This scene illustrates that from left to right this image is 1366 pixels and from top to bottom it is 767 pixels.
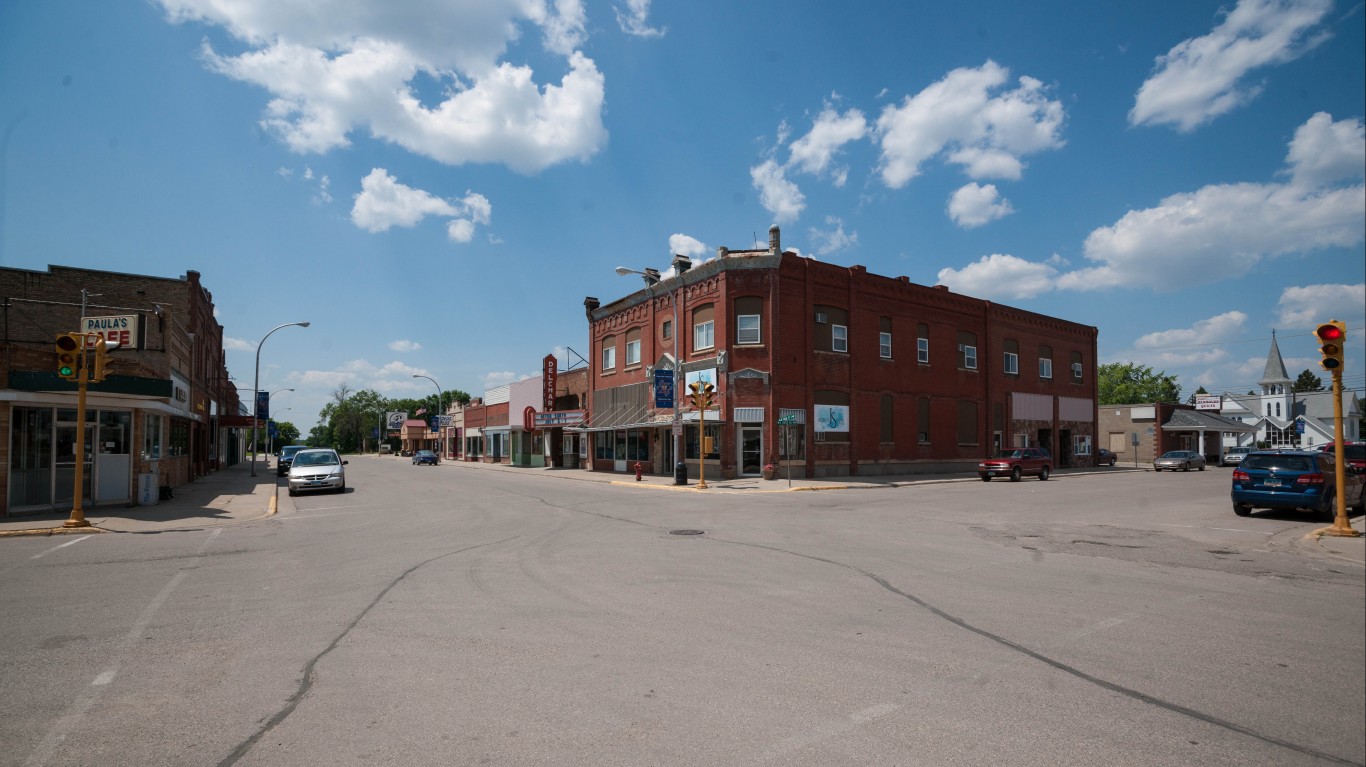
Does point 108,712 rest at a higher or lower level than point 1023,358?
lower

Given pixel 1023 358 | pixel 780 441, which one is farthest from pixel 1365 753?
pixel 1023 358

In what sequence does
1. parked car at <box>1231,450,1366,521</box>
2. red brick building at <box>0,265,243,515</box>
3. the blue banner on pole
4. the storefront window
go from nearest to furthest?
parked car at <box>1231,450,1366,521</box> → red brick building at <box>0,265,243,515</box> → the storefront window → the blue banner on pole

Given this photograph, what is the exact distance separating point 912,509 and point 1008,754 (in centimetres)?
1527

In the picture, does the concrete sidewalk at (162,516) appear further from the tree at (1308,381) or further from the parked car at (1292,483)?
the tree at (1308,381)

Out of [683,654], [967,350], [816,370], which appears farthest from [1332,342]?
[967,350]

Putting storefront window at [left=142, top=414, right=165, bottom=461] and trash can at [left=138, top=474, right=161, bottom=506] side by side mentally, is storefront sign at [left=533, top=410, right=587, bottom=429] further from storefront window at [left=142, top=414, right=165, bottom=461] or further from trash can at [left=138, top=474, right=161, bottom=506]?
trash can at [left=138, top=474, right=161, bottom=506]

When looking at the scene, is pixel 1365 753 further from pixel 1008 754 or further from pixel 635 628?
pixel 635 628

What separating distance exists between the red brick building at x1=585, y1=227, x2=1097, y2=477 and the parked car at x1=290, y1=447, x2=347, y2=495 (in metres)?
13.6

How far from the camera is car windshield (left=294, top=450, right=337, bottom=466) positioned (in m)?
26.8

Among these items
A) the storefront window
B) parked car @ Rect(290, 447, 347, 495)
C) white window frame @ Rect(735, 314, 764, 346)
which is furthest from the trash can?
white window frame @ Rect(735, 314, 764, 346)

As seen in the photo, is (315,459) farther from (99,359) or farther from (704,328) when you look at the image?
(704,328)

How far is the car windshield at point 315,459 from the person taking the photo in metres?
26.8

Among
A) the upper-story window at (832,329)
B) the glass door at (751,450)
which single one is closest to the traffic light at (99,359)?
the glass door at (751,450)

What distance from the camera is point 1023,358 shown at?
43.7 m
